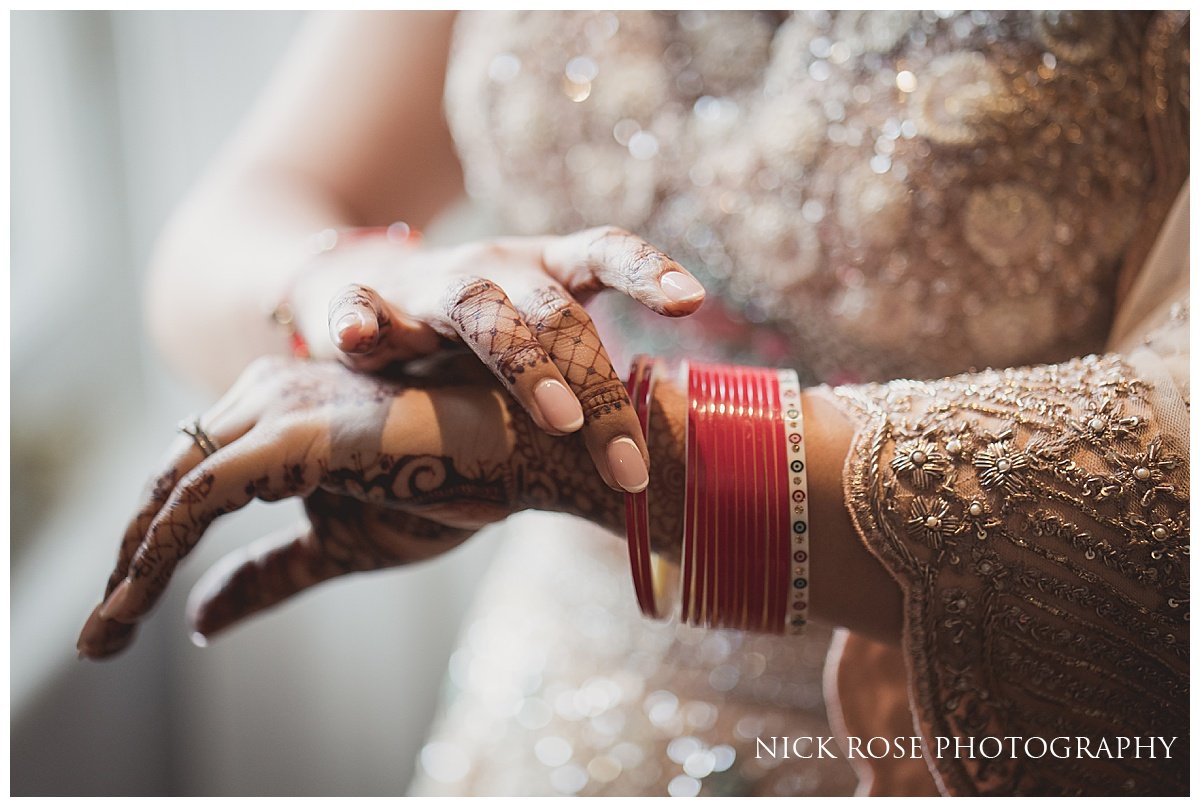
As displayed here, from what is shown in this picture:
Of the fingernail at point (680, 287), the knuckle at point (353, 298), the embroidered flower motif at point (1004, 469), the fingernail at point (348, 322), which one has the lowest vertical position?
the embroidered flower motif at point (1004, 469)

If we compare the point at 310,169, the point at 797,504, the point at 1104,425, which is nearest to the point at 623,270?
the point at 797,504

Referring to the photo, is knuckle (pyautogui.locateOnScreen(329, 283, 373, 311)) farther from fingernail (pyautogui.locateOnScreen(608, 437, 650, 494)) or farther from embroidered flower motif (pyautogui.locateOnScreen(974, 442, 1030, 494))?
embroidered flower motif (pyautogui.locateOnScreen(974, 442, 1030, 494))

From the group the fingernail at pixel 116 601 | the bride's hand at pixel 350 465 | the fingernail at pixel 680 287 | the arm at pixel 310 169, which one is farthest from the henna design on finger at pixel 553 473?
the arm at pixel 310 169

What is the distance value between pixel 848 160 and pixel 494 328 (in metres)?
0.34

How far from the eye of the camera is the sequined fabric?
1.47 feet

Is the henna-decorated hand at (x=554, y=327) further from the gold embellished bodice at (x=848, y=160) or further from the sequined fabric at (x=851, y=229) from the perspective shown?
the gold embellished bodice at (x=848, y=160)

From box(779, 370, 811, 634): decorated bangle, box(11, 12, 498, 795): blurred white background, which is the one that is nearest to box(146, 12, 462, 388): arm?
box(11, 12, 498, 795): blurred white background

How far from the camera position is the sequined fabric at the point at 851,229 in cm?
45

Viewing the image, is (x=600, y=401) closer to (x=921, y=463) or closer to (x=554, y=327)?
(x=554, y=327)

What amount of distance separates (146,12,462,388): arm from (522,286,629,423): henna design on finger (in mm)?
392

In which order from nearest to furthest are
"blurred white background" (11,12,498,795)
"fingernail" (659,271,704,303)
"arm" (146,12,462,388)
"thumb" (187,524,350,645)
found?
1. "fingernail" (659,271,704,303)
2. "thumb" (187,524,350,645)
3. "arm" (146,12,462,388)
4. "blurred white background" (11,12,498,795)

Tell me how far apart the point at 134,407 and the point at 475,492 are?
109 centimetres

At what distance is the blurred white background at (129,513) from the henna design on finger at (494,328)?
800mm

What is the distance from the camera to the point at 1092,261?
0.61 metres
